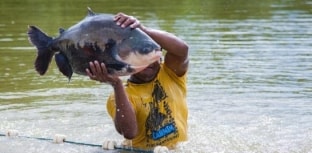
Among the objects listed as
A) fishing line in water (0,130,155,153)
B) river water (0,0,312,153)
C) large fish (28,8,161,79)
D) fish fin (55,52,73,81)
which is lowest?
river water (0,0,312,153)

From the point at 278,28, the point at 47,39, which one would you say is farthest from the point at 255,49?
the point at 47,39

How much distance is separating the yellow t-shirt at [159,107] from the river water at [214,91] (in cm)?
24

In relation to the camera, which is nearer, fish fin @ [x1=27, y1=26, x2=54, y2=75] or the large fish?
the large fish

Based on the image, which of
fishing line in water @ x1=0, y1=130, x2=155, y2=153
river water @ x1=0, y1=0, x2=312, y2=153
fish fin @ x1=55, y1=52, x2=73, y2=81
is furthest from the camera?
river water @ x1=0, y1=0, x2=312, y2=153

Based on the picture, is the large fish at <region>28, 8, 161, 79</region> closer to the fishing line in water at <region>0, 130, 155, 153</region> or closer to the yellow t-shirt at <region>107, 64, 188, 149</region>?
the yellow t-shirt at <region>107, 64, 188, 149</region>

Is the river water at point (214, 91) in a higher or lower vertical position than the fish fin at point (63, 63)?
lower

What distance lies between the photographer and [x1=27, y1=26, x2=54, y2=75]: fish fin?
4312 mm

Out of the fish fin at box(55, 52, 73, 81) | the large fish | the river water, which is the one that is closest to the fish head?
the large fish

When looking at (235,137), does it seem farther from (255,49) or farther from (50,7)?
(50,7)

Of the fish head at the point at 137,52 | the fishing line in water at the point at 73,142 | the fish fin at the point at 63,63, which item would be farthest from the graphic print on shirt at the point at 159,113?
the fish head at the point at 137,52

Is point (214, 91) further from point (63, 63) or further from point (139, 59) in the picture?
point (139, 59)

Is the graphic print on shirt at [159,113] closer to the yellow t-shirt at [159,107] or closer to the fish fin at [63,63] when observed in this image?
the yellow t-shirt at [159,107]

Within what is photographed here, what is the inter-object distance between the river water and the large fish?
1.49 metres

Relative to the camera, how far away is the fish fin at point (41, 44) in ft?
14.1
